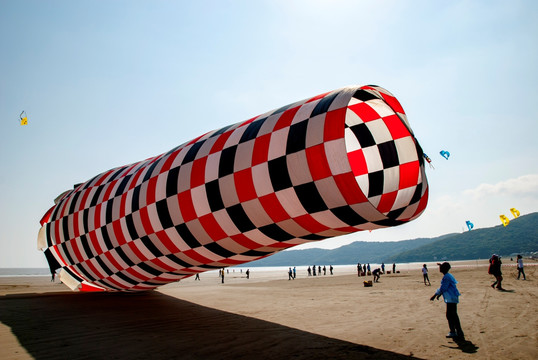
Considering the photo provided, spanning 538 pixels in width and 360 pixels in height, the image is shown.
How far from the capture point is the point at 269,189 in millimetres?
5430

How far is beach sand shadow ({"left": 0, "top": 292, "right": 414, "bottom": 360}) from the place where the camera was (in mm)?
5141

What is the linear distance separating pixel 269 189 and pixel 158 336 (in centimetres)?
376

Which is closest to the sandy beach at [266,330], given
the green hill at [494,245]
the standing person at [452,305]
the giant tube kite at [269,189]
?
the standing person at [452,305]

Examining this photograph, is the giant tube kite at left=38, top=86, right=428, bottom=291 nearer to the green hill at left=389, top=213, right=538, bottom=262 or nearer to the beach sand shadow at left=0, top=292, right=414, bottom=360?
the beach sand shadow at left=0, top=292, right=414, bottom=360

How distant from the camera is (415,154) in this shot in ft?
19.4

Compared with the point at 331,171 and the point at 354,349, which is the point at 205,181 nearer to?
the point at 331,171

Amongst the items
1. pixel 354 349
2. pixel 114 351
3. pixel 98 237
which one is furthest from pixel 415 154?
pixel 98 237

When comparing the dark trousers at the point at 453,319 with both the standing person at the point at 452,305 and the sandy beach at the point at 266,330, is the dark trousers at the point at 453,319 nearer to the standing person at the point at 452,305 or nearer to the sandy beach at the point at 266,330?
the standing person at the point at 452,305

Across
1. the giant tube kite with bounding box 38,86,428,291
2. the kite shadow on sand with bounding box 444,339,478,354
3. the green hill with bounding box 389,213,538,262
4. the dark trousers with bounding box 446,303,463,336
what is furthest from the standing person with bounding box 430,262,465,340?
the green hill with bounding box 389,213,538,262

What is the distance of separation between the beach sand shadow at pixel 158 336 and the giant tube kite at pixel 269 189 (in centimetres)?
128

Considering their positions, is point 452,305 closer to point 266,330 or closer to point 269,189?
point 266,330

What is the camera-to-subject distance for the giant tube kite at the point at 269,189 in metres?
4.89

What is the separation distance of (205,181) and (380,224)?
328 cm

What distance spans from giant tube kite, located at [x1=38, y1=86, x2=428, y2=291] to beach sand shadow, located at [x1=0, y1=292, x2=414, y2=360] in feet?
4.19
